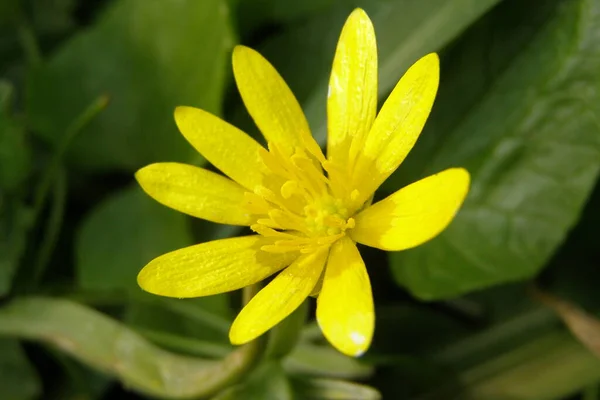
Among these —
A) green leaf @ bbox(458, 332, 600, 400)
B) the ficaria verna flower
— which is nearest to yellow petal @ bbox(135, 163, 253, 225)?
the ficaria verna flower

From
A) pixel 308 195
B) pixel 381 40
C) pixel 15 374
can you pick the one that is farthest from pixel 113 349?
pixel 381 40

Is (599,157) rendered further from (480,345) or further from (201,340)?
(201,340)

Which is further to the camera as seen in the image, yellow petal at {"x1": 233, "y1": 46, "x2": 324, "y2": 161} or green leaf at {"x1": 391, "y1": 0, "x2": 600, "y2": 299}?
green leaf at {"x1": 391, "y1": 0, "x2": 600, "y2": 299}

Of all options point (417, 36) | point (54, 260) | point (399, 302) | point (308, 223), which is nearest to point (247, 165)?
point (308, 223)

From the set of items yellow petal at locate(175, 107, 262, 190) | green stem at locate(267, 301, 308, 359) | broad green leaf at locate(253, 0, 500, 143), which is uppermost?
broad green leaf at locate(253, 0, 500, 143)

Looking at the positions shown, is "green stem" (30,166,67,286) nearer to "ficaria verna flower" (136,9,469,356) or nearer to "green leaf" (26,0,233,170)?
"green leaf" (26,0,233,170)
